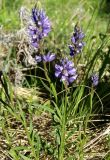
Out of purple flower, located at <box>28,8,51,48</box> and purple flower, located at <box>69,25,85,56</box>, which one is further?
purple flower, located at <box>69,25,85,56</box>

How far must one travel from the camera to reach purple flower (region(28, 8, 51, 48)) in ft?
6.21

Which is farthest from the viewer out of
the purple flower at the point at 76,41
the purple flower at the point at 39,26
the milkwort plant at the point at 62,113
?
the purple flower at the point at 76,41

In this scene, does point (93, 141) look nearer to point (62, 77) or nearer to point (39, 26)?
point (62, 77)

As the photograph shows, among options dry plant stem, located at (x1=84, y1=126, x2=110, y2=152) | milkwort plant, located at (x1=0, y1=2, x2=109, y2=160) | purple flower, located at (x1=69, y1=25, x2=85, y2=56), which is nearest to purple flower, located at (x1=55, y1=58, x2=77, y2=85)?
milkwort plant, located at (x1=0, y1=2, x2=109, y2=160)

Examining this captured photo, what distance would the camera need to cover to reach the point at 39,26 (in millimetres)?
1947

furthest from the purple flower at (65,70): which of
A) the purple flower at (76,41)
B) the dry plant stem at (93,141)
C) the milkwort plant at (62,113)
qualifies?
the dry plant stem at (93,141)

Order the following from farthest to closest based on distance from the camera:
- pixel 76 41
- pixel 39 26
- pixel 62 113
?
pixel 76 41, pixel 39 26, pixel 62 113

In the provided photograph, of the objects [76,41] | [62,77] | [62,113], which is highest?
[76,41]

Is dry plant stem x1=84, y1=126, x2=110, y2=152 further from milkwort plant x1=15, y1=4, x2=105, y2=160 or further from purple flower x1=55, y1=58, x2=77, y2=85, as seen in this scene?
purple flower x1=55, y1=58, x2=77, y2=85

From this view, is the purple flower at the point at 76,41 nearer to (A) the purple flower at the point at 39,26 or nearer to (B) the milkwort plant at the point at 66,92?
(B) the milkwort plant at the point at 66,92

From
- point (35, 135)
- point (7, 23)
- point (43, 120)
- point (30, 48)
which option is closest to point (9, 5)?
point (7, 23)

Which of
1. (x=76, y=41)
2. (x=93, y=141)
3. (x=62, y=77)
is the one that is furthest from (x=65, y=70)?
(x=93, y=141)

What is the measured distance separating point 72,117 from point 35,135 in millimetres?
258

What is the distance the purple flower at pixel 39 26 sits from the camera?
1.89 meters
